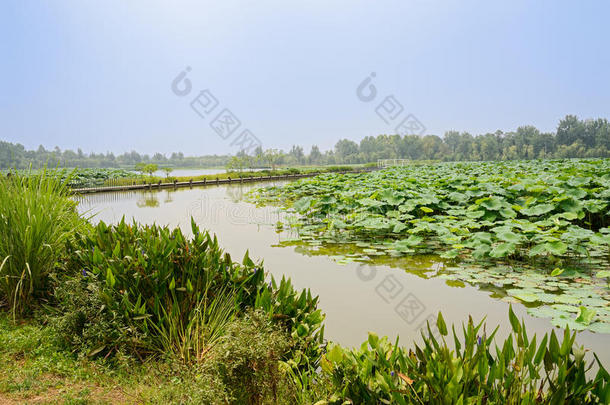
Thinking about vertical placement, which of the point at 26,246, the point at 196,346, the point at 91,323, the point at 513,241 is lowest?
the point at 196,346

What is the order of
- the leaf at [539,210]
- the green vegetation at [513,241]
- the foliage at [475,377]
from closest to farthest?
the foliage at [475,377]
the green vegetation at [513,241]
the leaf at [539,210]

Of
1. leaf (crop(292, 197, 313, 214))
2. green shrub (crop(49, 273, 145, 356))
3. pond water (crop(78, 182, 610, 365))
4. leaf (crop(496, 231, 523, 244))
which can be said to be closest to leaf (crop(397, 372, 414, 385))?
pond water (crop(78, 182, 610, 365))

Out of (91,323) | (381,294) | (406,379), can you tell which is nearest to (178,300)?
(91,323)

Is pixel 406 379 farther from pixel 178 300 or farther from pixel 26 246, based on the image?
pixel 26 246

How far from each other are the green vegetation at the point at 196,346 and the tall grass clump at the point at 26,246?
15 millimetres

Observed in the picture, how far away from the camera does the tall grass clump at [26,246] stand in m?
2.82

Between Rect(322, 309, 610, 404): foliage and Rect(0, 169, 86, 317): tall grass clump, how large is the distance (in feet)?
8.65

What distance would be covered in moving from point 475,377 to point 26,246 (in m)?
3.25

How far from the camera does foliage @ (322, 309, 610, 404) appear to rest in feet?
4.30

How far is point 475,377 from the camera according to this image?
1395mm

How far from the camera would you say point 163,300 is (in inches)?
97.4

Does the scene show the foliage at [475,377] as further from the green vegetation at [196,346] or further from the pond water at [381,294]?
the pond water at [381,294]

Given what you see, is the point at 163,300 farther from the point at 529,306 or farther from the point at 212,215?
the point at 212,215

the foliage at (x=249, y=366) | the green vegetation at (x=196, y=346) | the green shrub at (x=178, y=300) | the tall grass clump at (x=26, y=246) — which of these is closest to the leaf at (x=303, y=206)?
the green vegetation at (x=196, y=346)
